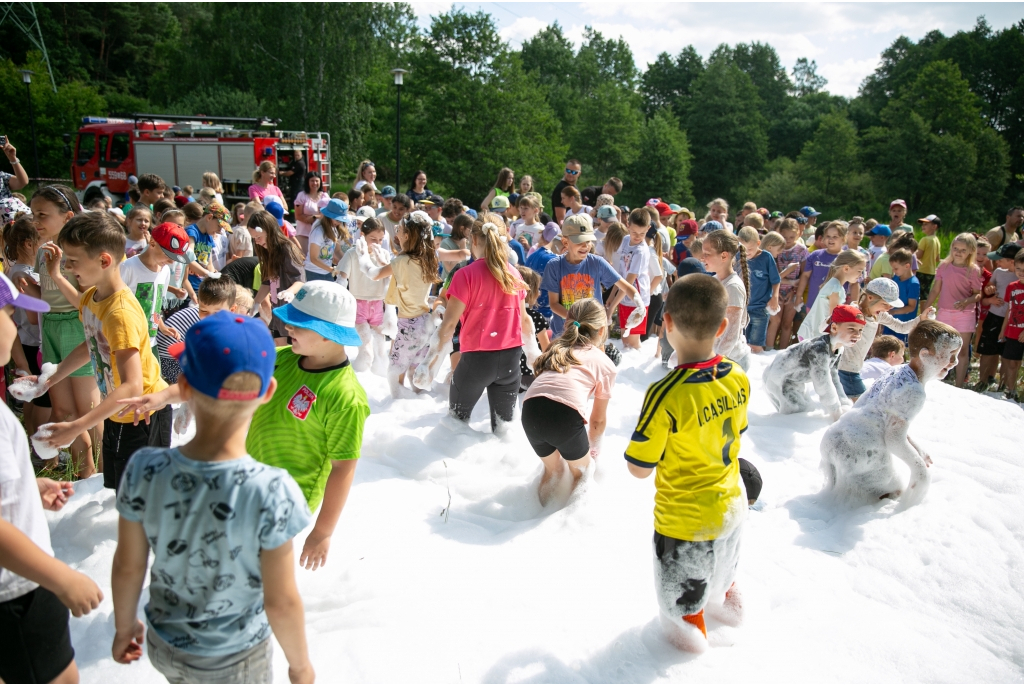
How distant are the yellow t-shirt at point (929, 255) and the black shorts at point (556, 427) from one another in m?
8.29

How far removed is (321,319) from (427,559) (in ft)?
5.54

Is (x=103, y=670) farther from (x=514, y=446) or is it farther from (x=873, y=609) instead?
(x=873, y=609)

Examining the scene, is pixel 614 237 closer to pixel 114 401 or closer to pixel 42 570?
pixel 114 401

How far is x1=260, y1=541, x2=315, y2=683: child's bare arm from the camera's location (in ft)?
5.86

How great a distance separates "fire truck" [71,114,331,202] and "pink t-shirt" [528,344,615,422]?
1654cm

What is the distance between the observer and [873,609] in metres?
3.54

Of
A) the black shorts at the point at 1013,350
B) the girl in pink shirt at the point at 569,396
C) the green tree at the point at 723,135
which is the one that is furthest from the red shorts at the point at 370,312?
the green tree at the point at 723,135

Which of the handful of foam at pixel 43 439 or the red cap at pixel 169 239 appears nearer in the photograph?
the handful of foam at pixel 43 439

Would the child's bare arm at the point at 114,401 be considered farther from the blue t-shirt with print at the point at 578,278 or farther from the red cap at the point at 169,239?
the blue t-shirt with print at the point at 578,278

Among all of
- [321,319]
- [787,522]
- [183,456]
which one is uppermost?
[321,319]

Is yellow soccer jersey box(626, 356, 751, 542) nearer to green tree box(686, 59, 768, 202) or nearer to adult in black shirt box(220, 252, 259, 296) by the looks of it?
adult in black shirt box(220, 252, 259, 296)

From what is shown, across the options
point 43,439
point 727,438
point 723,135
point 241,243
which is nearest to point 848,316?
Answer: point 727,438

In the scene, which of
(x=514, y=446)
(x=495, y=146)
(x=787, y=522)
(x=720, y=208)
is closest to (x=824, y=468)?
(x=787, y=522)

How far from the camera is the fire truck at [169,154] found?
18.6 m
